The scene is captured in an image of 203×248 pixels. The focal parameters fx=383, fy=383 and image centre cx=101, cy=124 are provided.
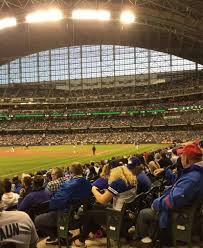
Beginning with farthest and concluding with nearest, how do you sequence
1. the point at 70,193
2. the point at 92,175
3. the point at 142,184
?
the point at 92,175, the point at 142,184, the point at 70,193

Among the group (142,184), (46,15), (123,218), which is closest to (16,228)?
(123,218)

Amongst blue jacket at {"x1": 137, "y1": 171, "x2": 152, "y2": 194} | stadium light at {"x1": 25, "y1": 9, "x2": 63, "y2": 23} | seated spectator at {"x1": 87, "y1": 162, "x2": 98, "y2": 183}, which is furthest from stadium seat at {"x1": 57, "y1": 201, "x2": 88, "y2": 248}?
stadium light at {"x1": 25, "y1": 9, "x2": 63, "y2": 23}

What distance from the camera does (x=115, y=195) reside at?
7.36m

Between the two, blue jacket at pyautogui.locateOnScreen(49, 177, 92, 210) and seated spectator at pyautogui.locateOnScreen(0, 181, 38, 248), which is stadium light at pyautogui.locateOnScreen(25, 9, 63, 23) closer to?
blue jacket at pyautogui.locateOnScreen(49, 177, 92, 210)

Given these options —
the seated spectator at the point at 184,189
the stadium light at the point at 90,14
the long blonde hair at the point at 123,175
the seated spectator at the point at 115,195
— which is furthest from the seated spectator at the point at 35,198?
the stadium light at the point at 90,14

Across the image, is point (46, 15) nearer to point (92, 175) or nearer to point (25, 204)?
point (92, 175)

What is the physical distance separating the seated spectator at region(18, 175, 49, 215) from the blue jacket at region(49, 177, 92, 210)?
506 mm

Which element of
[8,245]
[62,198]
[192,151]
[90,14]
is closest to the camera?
[8,245]

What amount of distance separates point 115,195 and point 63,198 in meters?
1.07

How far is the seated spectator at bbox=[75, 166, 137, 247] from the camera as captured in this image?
731 centimetres

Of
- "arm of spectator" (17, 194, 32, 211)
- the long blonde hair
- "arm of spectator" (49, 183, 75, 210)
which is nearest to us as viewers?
the long blonde hair

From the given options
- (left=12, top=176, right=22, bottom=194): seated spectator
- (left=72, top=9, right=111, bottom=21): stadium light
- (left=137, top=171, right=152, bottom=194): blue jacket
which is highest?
(left=72, top=9, right=111, bottom=21): stadium light

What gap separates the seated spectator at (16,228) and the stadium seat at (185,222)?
2.66 meters

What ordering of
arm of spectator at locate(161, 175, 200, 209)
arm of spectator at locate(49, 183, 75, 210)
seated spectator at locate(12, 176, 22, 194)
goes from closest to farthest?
1. arm of spectator at locate(161, 175, 200, 209)
2. arm of spectator at locate(49, 183, 75, 210)
3. seated spectator at locate(12, 176, 22, 194)
